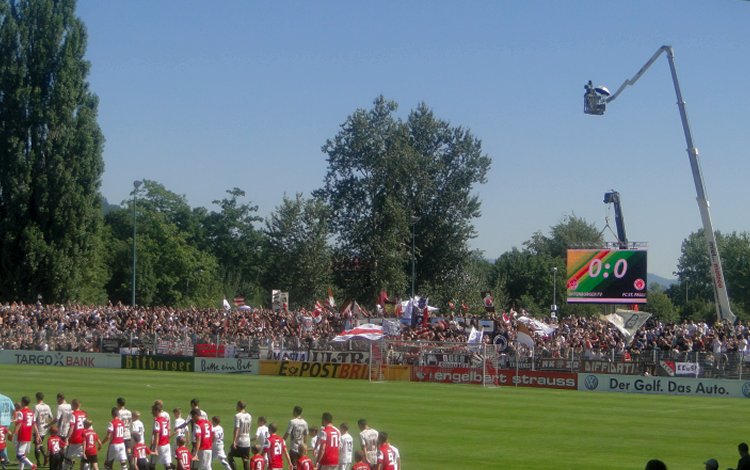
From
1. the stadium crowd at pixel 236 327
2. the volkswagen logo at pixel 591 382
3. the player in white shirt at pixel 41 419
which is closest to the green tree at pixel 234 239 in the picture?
the stadium crowd at pixel 236 327

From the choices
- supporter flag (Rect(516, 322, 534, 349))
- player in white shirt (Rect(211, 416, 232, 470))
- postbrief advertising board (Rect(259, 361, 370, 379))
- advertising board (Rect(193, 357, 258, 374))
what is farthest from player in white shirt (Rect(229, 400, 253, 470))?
advertising board (Rect(193, 357, 258, 374))

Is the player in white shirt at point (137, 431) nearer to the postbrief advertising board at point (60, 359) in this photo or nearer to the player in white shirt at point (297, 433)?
the player in white shirt at point (297, 433)

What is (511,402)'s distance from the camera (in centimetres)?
4181

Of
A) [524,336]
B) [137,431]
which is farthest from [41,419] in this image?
[524,336]

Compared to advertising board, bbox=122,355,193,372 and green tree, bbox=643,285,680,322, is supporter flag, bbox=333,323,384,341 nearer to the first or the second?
advertising board, bbox=122,355,193,372

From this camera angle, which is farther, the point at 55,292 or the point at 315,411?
the point at 55,292

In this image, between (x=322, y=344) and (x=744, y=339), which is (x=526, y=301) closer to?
(x=322, y=344)

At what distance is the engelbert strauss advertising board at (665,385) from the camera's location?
46312mm

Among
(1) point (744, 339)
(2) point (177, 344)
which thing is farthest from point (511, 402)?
(2) point (177, 344)

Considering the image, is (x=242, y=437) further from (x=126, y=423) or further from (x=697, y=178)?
(x=697, y=178)

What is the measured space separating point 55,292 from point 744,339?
47020 millimetres

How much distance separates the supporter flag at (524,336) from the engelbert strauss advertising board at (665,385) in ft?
10.7

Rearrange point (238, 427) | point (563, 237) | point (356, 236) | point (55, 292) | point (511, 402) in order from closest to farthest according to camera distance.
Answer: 1. point (238, 427)
2. point (511, 402)
3. point (55, 292)
4. point (356, 236)
5. point (563, 237)

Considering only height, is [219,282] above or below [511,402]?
above
